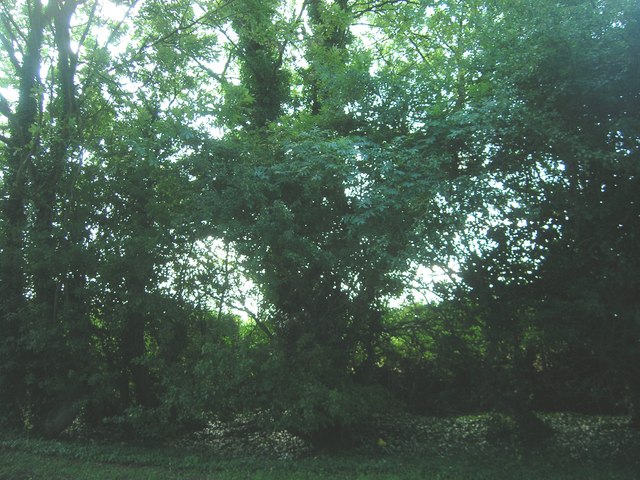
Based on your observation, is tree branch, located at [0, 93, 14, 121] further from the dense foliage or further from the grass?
the grass

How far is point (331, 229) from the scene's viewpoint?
24.5 ft

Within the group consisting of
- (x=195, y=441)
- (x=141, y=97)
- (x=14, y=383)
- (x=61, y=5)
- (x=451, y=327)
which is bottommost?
(x=195, y=441)

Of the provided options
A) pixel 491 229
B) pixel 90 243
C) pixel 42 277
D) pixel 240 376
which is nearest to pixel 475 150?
pixel 491 229

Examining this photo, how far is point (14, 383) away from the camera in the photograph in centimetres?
862

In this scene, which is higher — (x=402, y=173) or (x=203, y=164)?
(x=203, y=164)

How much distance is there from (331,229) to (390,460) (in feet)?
10.6

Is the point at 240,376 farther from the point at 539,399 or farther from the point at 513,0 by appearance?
the point at 513,0

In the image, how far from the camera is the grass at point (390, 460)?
6.61m

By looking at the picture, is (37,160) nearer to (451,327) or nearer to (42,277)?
(42,277)

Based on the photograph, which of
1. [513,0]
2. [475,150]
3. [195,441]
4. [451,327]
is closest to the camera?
[475,150]

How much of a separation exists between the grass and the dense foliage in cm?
44

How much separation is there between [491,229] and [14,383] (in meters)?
7.77

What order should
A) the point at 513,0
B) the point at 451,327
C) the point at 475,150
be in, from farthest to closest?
the point at 451,327 → the point at 513,0 → the point at 475,150

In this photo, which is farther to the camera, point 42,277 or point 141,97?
point 141,97
